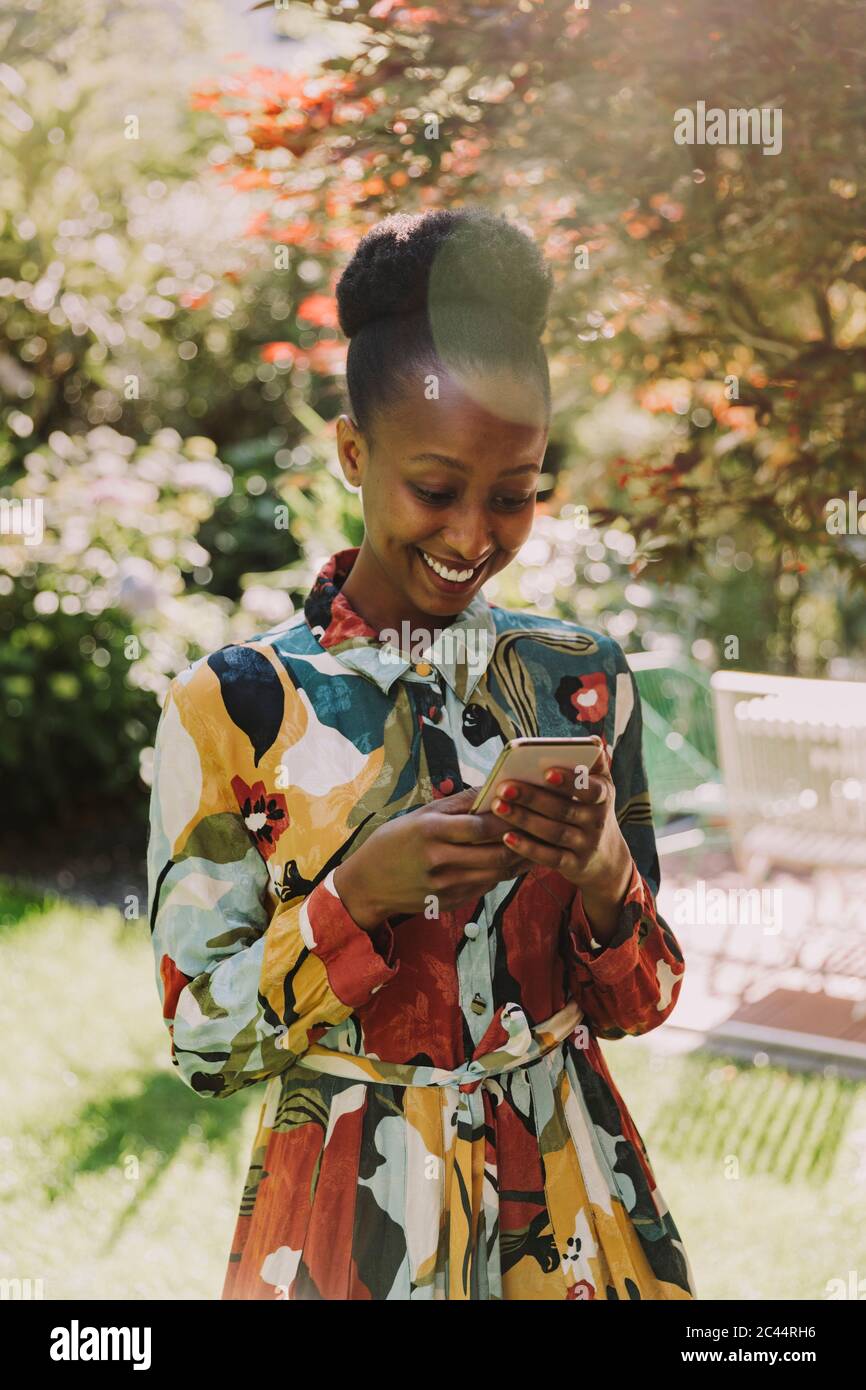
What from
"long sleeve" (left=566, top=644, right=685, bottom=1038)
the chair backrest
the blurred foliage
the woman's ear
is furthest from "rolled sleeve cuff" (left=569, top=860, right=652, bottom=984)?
the chair backrest

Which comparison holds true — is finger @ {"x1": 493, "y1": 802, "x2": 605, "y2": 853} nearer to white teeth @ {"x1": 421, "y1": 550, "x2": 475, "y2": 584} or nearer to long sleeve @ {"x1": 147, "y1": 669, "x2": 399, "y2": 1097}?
long sleeve @ {"x1": 147, "y1": 669, "x2": 399, "y2": 1097}

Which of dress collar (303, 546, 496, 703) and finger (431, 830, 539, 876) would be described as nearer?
finger (431, 830, 539, 876)

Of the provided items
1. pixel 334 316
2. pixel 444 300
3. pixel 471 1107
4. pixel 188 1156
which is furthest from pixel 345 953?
pixel 188 1156

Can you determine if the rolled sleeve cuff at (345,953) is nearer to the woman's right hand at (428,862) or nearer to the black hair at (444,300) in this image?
the woman's right hand at (428,862)

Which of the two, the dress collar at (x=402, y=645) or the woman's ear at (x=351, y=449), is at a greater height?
the woman's ear at (x=351, y=449)

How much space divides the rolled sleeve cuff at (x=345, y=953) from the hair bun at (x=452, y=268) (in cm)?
66

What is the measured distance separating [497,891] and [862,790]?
4.31m

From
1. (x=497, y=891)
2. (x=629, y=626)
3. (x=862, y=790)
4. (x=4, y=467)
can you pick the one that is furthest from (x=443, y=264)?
(x=4, y=467)

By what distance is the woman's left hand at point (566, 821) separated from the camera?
1332 mm

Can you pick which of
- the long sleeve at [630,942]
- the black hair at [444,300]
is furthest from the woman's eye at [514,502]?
the long sleeve at [630,942]

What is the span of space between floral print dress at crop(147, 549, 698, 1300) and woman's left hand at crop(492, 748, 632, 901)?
12cm

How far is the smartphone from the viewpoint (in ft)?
4.33
